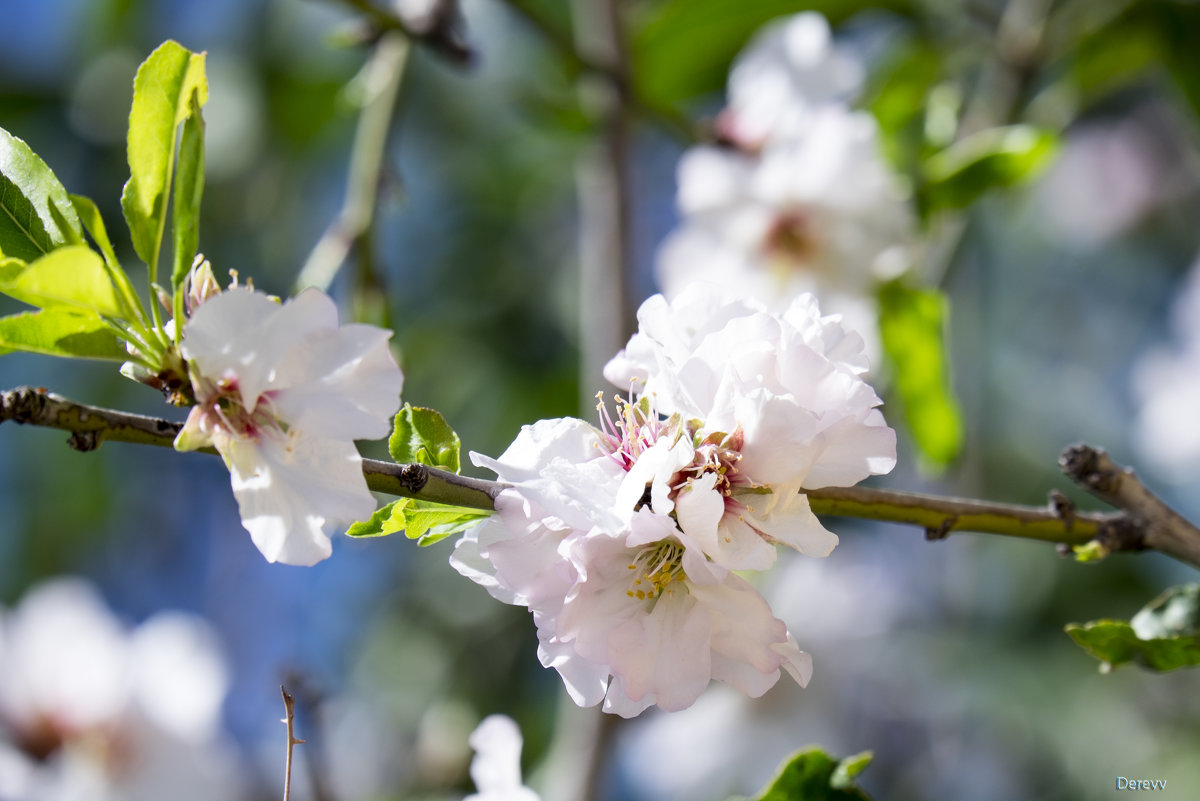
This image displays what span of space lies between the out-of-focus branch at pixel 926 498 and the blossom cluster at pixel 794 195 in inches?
21.6

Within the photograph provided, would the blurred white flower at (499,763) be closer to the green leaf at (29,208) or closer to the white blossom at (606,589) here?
the white blossom at (606,589)

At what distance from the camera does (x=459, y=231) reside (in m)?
2.33

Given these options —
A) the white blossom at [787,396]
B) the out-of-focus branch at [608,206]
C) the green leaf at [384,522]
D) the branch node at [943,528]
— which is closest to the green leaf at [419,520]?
the green leaf at [384,522]

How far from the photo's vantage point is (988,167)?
3.65ft

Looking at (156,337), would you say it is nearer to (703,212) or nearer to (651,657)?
(651,657)

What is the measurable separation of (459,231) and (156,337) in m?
1.80

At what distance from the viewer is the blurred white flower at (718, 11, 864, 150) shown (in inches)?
48.9

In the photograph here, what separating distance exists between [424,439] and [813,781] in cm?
33

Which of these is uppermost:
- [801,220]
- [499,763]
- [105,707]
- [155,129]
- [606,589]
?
[801,220]

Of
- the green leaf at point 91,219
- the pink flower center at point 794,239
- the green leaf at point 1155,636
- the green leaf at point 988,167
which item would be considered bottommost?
the green leaf at point 1155,636

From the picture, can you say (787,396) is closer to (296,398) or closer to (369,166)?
(296,398)

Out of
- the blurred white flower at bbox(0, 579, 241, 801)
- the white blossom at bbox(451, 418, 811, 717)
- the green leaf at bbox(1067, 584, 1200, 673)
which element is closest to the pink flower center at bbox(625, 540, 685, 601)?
the white blossom at bbox(451, 418, 811, 717)

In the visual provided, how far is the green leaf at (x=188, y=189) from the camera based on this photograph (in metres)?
0.59

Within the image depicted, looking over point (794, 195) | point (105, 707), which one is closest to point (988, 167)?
point (794, 195)
